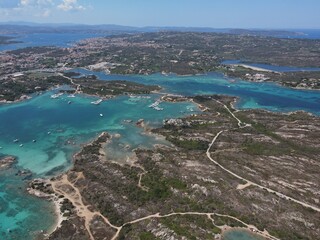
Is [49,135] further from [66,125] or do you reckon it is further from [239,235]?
[239,235]

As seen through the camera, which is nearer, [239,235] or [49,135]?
[239,235]

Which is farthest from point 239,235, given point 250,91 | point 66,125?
point 250,91

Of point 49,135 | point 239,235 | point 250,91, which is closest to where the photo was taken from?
point 239,235

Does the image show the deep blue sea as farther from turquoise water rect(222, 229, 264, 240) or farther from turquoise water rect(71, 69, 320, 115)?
turquoise water rect(222, 229, 264, 240)

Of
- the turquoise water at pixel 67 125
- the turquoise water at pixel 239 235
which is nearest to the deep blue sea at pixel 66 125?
the turquoise water at pixel 67 125

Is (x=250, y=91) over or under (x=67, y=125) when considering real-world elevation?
under

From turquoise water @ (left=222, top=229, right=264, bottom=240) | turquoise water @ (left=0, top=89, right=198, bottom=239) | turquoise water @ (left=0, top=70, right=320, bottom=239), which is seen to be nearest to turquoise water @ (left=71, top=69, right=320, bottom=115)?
turquoise water @ (left=0, top=70, right=320, bottom=239)

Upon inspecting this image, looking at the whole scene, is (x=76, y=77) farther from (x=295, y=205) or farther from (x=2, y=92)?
(x=295, y=205)
